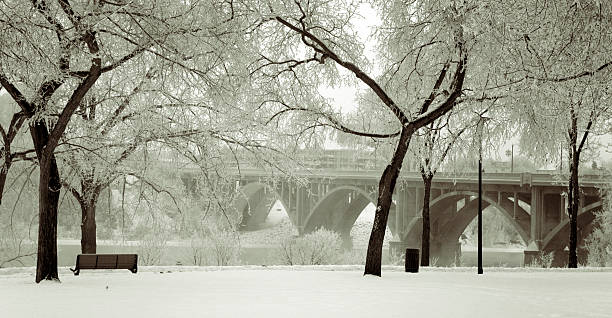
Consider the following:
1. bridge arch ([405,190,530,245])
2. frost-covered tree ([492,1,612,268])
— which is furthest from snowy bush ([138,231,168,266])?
frost-covered tree ([492,1,612,268])

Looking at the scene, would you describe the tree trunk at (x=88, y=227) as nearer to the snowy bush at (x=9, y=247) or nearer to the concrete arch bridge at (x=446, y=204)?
the snowy bush at (x=9, y=247)

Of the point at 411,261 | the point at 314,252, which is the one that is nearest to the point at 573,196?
the point at 411,261

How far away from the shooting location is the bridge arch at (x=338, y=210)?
53.0 m

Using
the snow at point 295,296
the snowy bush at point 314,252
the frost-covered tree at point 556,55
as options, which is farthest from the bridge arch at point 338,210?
the frost-covered tree at point 556,55

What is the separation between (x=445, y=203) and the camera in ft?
148

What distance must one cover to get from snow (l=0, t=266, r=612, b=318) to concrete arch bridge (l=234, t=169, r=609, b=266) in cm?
965

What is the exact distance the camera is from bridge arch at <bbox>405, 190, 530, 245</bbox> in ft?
132

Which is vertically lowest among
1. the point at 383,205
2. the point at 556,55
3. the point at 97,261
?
the point at 97,261

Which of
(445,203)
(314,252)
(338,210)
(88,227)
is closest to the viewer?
(88,227)

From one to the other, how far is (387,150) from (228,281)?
7236 millimetres

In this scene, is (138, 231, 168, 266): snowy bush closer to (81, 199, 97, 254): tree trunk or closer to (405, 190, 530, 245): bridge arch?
(81, 199, 97, 254): tree trunk

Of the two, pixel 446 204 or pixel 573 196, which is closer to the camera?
pixel 573 196

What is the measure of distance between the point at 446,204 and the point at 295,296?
112 ft

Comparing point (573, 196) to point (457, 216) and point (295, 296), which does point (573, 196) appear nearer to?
point (295, 296)
